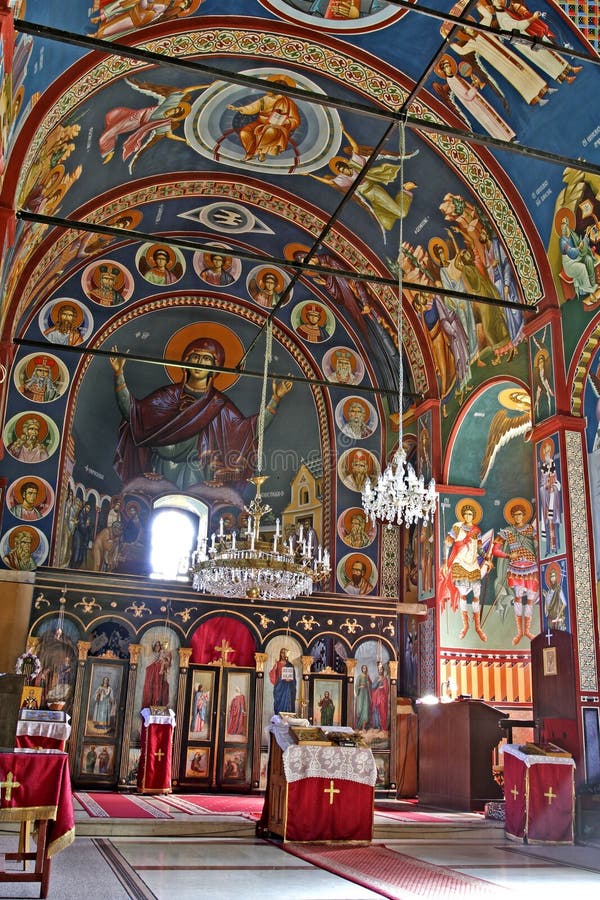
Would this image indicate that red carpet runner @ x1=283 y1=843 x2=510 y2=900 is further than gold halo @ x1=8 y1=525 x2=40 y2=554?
No

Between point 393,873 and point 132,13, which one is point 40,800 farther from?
point 132,13

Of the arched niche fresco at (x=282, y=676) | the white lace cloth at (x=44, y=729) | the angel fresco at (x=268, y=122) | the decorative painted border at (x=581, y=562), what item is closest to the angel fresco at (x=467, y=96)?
the angel fresco at (x=268, y=122)

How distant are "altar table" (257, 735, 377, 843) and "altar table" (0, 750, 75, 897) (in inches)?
134

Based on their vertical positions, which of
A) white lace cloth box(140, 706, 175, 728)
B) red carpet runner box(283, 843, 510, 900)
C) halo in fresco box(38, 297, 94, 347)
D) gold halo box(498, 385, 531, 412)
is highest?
halo in fresco box(38, 297, 94, 347)

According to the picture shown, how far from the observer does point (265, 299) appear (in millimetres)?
17609

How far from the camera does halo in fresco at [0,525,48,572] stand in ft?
Answer: 47.1

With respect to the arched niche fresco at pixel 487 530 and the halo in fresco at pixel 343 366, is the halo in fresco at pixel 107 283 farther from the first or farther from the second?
the arched niche fresco at pixel 487 530

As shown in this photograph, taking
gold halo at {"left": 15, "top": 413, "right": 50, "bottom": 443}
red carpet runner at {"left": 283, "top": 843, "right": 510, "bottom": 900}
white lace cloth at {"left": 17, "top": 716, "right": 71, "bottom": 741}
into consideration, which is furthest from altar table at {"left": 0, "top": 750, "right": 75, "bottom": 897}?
gold halo at {"left": 15, "top": 413, "right": 50, "bottom": 443}

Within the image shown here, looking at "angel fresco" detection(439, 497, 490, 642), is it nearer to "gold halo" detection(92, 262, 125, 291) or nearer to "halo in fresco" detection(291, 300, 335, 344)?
"halo in fresco" detection(291, 300, 335, 344)

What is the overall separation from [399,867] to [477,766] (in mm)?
5040

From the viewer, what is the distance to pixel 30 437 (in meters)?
15.1

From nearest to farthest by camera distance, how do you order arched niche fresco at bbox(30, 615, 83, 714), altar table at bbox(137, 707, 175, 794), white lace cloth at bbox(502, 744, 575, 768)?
1. white lace cloth at bbox(502, 744, 575, 768)
2. altar table at bbox(137, 707, 175, 794)
3. arched niche fresco at bbox(30, 615, 83, 714)

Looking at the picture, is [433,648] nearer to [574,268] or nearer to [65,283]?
[574,268]

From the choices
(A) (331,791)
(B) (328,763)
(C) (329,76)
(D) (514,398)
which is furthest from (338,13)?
(A) (331,791)
